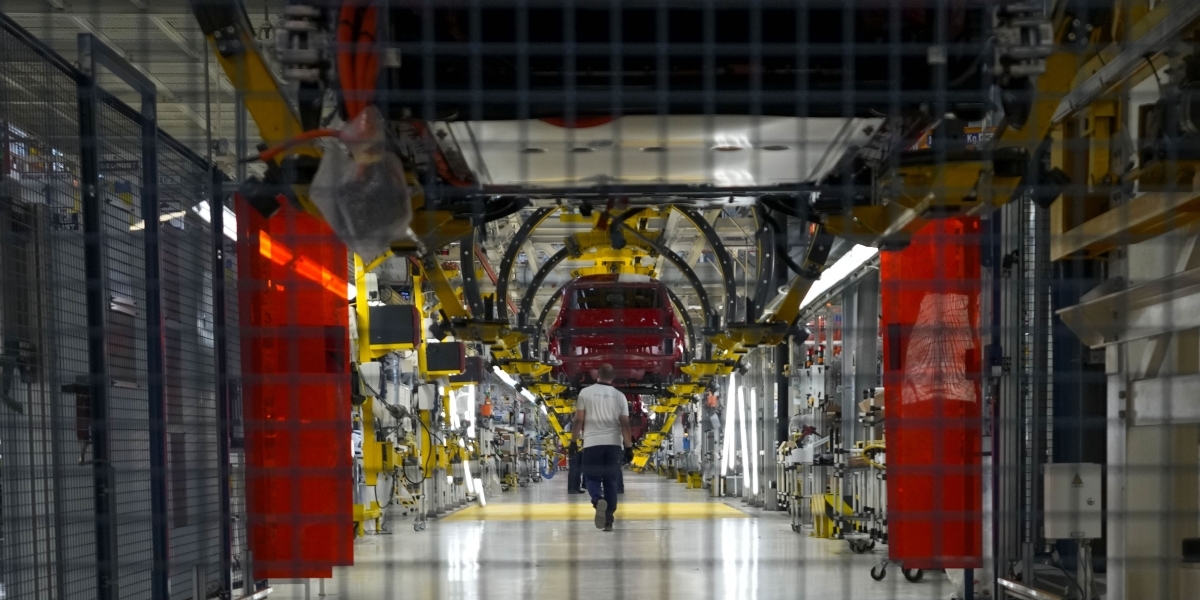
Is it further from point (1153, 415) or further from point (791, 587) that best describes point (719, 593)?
point (1153, 415)

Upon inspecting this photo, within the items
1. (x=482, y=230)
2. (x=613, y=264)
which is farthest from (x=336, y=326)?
(x=613, y=264)

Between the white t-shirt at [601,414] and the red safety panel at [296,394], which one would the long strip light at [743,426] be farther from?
the red safety panel at [296,394]

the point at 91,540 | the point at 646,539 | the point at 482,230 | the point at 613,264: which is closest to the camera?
the point at 91,540

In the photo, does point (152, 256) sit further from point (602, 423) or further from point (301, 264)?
point (602, 423)

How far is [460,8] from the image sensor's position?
2.39 metres

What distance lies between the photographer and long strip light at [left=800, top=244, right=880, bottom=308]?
6.22 m

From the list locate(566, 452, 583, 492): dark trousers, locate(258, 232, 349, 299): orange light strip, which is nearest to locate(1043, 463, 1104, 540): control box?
locate(258, 232, 349, 299): orange light strip

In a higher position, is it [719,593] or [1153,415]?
[1153,415]

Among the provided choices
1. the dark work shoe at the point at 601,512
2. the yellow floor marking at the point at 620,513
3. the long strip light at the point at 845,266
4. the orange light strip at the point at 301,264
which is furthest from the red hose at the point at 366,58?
the yellow floor marking at the point at 620,513

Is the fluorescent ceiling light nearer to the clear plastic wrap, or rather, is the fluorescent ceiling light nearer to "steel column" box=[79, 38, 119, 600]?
"steel column" box=[79, 38, 119, 600]

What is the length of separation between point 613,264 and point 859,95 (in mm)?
7622

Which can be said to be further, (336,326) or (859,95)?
(336,326)

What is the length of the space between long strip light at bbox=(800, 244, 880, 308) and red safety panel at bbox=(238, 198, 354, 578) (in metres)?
2.86

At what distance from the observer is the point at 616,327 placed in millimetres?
8945
